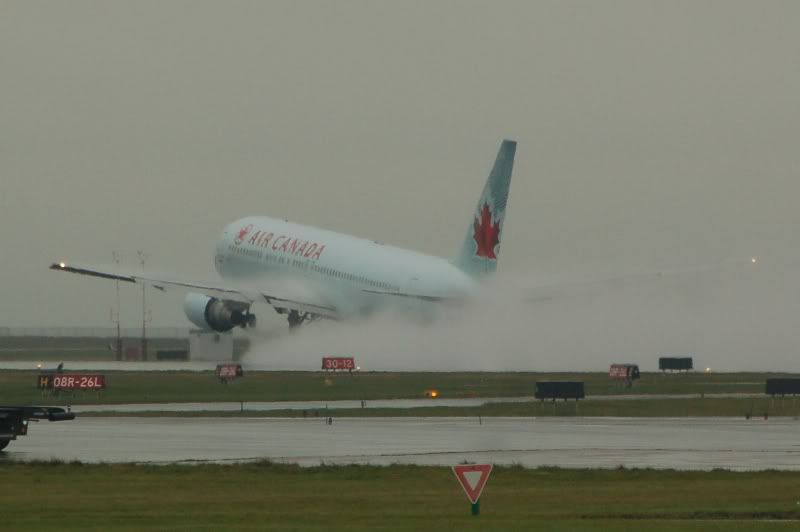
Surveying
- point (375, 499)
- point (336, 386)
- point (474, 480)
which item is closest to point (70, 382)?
point (336, 386)

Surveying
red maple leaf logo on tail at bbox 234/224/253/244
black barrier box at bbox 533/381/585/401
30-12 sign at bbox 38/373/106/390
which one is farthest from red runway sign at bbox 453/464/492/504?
red maple leaf logo on tail at bbox 234/224/253/244

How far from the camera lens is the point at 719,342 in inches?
4451

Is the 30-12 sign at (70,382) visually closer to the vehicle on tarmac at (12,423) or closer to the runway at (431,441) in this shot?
the runway at (431,441)

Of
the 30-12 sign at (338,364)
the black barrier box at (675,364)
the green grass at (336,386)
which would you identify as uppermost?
the 30-12 sign at (338,364)

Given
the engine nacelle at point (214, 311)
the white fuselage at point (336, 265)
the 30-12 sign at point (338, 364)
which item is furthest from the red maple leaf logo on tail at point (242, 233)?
the 30-12 sign at point (338, 364)

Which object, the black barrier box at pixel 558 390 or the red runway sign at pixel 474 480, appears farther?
the black barrier box at pixel 558 390

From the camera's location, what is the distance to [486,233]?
114875mm

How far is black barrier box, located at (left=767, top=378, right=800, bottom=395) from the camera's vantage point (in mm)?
76438

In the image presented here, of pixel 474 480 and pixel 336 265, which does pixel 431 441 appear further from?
pixel 336 265

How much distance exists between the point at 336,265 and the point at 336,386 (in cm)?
3685

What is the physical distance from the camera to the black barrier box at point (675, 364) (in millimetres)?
105625

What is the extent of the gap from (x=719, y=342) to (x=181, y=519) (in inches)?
3317

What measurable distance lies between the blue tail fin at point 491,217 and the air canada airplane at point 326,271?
0.06m

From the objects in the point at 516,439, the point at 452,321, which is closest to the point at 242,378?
the point at 452,321
